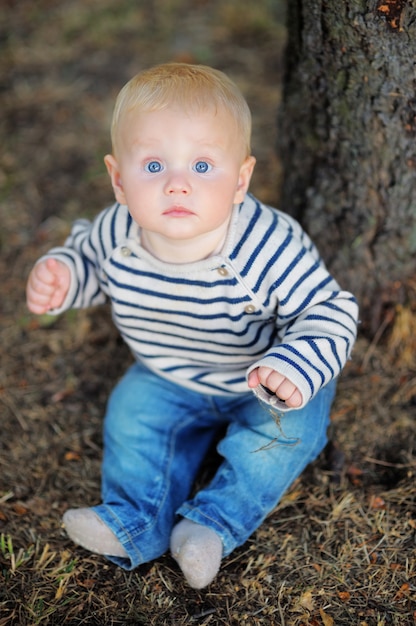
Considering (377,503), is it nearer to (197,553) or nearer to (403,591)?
(403,591)

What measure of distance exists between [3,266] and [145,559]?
5.12 ft

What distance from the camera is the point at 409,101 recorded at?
2068 millimetres

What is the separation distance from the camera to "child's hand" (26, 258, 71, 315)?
221 centimetres

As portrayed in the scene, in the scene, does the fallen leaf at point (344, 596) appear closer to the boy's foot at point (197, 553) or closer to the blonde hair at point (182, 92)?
the boy's foot at point (197, 553)

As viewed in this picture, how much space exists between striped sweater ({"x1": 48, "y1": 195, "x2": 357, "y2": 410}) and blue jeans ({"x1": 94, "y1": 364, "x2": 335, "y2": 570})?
0.09 m

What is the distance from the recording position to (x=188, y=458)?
2.26 m

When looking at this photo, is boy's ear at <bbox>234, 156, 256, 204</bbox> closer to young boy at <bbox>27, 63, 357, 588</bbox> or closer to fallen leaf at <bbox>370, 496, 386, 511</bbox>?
young boy at <bbox>27, 63, 357, 588</bbox>

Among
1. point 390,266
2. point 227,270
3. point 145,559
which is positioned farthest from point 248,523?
point 390,266

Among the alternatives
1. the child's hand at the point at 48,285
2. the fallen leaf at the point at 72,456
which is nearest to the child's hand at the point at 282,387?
the child's hand at the point at 48,285

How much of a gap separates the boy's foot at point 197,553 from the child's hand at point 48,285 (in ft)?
2.65

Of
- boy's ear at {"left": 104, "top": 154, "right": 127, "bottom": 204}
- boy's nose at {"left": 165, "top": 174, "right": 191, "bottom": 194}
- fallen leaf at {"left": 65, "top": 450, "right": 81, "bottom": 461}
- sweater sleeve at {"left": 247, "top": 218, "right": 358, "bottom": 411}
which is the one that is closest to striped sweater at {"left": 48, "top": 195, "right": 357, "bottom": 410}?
sweater sleeve at {"left": 247, "top": 218, "right": 358, "bottom": 411}

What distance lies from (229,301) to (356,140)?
70 cm

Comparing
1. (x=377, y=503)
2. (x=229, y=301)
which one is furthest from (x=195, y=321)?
(x=377, y=503)

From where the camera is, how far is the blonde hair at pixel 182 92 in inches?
70.9
